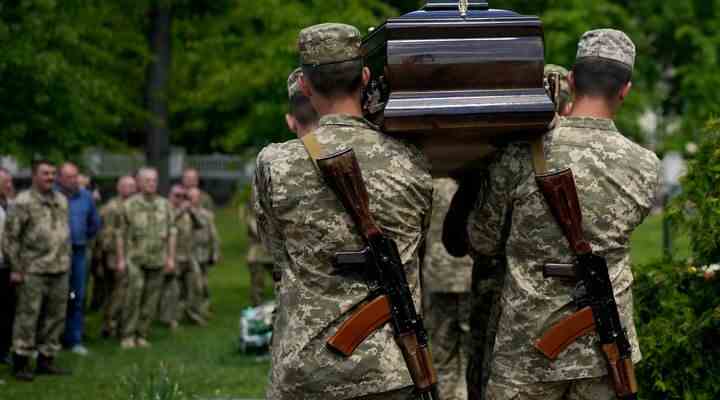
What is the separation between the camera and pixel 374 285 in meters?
4.73

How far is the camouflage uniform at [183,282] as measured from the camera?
1596cm

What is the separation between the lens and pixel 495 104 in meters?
4.88

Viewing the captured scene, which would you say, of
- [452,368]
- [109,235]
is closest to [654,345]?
[452,368]

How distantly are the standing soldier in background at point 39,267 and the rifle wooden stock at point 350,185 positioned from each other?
300 inches

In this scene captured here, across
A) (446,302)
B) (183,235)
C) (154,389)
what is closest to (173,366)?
(446,302)

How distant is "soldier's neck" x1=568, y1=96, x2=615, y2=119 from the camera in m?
5.21

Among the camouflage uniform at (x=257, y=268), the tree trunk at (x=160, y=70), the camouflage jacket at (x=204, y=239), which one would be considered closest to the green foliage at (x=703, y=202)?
the camouflage uniform at (x=257, y=268)

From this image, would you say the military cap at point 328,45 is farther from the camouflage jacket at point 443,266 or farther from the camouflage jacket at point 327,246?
the camouflage jacket at point 443,266

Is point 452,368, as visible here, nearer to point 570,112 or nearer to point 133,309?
point 570,112

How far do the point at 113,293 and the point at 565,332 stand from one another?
10633 millimetres

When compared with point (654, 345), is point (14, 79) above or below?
above

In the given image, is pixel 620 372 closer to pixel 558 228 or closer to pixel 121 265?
pixel 558 228

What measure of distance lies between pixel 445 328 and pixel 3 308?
5.18 meters

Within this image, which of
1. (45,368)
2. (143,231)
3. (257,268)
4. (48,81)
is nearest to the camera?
(45,368)
